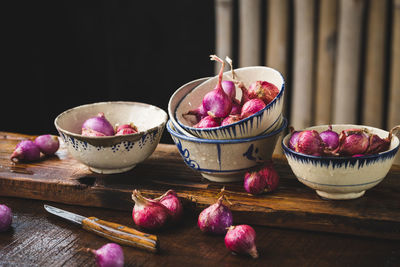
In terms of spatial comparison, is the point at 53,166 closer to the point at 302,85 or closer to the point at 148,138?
the point at 148,138

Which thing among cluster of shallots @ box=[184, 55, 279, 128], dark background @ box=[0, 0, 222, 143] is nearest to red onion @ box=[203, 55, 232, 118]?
cluster of shallots @ box=[184, 55, 279, 128]

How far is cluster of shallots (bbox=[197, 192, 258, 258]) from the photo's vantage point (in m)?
0.91

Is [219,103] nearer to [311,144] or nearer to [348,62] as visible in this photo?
[311,144]

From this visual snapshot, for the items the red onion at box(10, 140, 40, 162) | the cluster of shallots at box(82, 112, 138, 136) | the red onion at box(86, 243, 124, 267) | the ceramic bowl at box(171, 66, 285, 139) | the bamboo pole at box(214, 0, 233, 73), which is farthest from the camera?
the bamboo pole at box(214, 0, 233, 73)

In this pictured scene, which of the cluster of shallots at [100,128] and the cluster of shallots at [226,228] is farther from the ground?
the cluster of shallots at [100,128]

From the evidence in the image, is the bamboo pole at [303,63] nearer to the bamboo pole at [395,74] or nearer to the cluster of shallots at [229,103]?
the bamboo pole at [395,74]

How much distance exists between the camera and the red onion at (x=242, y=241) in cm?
90

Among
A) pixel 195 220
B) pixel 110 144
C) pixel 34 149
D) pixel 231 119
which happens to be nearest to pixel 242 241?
pixel 195 220

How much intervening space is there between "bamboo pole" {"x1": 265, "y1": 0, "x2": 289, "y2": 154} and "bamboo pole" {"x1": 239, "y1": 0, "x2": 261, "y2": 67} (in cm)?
5

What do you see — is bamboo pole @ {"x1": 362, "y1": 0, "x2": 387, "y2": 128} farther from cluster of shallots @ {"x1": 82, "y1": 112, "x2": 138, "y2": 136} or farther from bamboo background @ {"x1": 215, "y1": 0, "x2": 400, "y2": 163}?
cluster of shallots @ {"x1": 82, "y1": 112, "x2": 138, "y2": 136}

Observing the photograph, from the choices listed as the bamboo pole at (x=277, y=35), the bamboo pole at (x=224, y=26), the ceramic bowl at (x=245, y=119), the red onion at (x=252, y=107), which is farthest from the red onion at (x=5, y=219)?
the bamboo pole at (x=224, y=26)

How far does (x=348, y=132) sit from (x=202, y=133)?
0.34 metres

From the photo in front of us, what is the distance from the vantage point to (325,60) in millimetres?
2137

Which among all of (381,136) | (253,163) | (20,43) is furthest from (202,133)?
(20,43)
